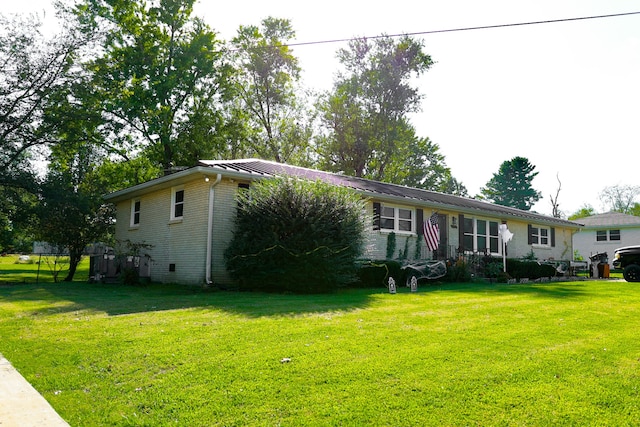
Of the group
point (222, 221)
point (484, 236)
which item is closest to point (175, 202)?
point (222, 221)

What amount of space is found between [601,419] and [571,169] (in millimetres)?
49642

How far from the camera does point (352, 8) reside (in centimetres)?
1041

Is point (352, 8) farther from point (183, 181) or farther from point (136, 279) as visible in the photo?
point (136, 279)

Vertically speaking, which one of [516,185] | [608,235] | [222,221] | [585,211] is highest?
[516,185]

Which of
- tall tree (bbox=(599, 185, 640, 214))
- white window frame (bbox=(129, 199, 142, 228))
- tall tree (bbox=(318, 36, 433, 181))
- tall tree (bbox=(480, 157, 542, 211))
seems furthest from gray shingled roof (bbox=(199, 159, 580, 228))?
tall tree (bbox=(599, 185, 640, 214))

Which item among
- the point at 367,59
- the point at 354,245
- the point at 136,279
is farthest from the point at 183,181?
the point at 367,59

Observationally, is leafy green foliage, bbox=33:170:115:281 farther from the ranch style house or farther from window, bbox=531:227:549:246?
window, bbox=531:227:549:246

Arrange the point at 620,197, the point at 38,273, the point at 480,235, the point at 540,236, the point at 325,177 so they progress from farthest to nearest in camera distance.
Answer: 1. the point at 620,197
2. the point at 540,236
3. the point at 480,235
4. the point at 325,177
5. the point at 38,273

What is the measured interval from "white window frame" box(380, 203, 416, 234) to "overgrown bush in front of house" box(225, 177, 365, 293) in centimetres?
530

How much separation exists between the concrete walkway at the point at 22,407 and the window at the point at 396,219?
44.5 feet

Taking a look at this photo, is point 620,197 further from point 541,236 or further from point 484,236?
point 484,236

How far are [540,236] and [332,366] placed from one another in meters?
23.1

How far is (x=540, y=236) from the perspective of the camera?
79.8 feet

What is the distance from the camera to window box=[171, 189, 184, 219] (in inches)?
576
